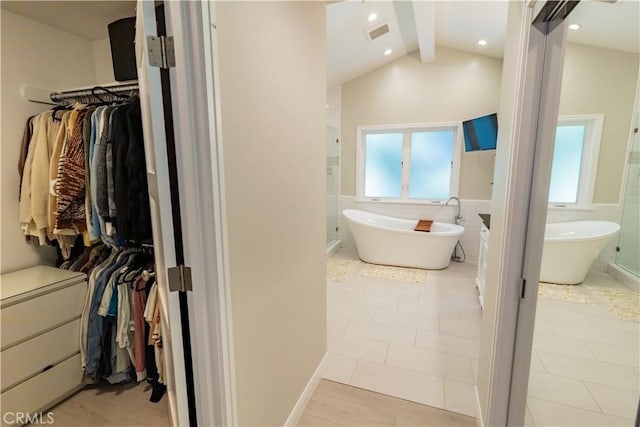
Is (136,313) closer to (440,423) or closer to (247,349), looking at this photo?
(247,349)

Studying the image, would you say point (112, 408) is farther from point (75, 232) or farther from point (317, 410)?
point (317, 410)

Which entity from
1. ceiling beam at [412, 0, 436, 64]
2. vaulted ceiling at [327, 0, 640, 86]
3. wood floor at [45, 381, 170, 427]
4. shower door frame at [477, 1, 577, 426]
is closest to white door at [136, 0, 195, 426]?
wood floor at [45, 381, 170, 427]

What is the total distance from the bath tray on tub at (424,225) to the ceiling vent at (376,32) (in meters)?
2.62

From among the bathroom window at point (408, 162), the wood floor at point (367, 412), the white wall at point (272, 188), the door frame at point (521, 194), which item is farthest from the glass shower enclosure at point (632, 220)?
the bathroom window at point (408, 162)

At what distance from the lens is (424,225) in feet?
14.7

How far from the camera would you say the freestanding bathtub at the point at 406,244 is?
13.2ft

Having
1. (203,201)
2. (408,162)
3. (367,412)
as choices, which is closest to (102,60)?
(203,201)

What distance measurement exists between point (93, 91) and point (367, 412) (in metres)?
2.61

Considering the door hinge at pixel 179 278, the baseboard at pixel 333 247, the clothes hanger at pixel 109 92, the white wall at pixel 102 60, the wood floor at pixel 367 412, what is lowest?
the wood floor at pixel 367 412

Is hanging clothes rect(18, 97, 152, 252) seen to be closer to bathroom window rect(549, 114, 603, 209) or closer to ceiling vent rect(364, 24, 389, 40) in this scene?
bathroom window rect(549, 114, 603, 209)

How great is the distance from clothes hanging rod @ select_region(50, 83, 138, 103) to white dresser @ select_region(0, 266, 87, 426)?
1162 mm

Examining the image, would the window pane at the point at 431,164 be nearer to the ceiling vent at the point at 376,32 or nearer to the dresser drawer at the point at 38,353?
the ceiling vent at the point at 376,32

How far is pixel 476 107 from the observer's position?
4375mm

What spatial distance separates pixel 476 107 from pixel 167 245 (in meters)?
4.68
